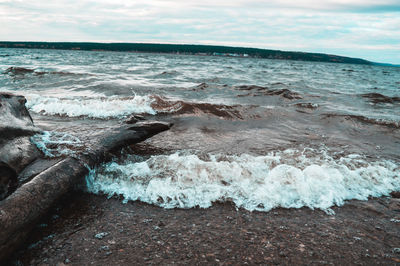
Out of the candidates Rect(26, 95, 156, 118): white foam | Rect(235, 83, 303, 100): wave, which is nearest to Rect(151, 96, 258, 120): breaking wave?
Rect(26, 95, 156, 118): white foam

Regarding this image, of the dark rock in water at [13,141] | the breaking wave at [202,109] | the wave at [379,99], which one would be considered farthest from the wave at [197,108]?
the wave at [379,99]

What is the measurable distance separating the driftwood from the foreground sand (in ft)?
0.49

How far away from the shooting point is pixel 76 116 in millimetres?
7234

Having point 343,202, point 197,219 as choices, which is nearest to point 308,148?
point 343,202

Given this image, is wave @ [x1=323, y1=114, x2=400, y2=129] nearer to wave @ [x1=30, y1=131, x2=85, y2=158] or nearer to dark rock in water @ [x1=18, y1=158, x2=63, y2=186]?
wave @ [x1=30, y1=131, x2=85, y2=158]

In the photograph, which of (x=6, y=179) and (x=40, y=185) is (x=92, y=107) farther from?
(x=40, y=185)

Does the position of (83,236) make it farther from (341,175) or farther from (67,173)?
(341,175)

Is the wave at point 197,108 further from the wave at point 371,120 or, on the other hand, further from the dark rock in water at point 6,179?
the dark rock in water at point 6,179

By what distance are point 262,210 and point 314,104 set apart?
7.73 m

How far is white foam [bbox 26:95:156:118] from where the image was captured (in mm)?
7480

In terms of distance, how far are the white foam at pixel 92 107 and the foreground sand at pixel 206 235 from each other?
4.77m

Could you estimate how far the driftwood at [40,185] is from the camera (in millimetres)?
2230

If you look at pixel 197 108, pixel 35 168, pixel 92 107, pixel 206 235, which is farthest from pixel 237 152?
pixel 92 107

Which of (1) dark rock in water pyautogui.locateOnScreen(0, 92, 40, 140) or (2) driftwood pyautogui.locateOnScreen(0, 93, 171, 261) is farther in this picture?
(1) dark rock in water pyautogui.locateOnScreen(0, 92, 40, 140)
